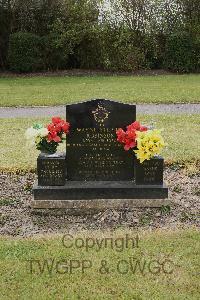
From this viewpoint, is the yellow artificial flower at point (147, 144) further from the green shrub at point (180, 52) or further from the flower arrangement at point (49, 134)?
the green shrub at point (180, 52)

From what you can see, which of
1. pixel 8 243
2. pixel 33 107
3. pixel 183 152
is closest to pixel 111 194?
pixel 8 243

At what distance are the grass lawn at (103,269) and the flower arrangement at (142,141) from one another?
4.08 ft

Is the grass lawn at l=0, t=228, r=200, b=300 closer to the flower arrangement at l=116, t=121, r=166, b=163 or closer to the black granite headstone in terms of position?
the black granite headstone

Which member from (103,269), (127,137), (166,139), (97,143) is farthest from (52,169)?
(166,139)

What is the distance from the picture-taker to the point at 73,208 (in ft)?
23.5

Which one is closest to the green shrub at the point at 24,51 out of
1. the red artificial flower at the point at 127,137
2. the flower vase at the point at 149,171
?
the red artificial flower at the point at 127,137

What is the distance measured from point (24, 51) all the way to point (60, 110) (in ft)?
35.3

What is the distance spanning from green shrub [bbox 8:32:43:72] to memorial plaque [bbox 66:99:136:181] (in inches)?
724

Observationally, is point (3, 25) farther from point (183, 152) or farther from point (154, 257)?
point (154, 257)

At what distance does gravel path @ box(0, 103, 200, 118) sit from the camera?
1451cm

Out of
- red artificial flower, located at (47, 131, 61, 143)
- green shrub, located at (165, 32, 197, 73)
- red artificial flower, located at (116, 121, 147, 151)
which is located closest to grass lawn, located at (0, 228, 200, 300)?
red artificial flower, located at (116, 121, 147, 151)

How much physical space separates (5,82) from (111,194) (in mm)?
16589

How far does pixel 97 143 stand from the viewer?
736 cm

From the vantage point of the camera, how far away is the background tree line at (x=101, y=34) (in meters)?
25.3
